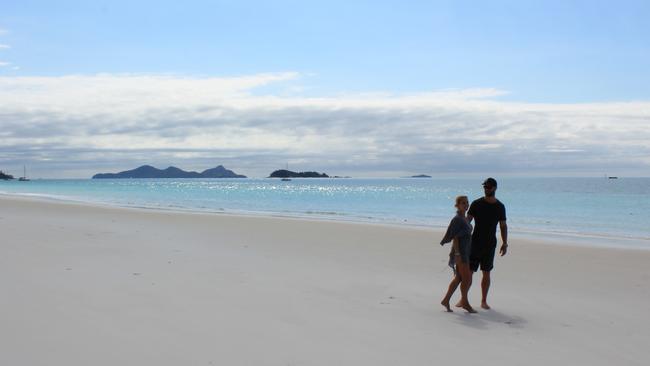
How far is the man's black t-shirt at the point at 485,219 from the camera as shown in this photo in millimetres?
7454

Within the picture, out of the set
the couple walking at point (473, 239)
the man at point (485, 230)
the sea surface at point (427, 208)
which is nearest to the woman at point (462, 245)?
the couple walking at point (473, 239)

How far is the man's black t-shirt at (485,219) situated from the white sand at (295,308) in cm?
91

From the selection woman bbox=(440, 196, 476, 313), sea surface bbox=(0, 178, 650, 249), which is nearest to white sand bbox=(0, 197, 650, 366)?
woman bbox=(440, 196, 476, 313)

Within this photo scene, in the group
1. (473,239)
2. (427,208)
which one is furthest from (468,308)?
(427,208)

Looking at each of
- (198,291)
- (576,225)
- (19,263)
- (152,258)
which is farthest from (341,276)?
(576,225)

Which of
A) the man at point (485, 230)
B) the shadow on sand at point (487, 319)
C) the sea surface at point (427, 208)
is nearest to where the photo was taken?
the shadow on sand at point (487, 319)

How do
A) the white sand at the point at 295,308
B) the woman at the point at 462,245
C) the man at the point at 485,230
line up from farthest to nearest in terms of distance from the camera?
the man at the point at 485,230 → the woman at the point at 462,245 → the white sand at the point at 295,308

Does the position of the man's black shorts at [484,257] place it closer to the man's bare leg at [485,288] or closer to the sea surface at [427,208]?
the man's bare leg at [485,288]

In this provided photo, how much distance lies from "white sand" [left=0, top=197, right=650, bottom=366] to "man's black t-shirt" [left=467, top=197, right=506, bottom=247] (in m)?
0.91

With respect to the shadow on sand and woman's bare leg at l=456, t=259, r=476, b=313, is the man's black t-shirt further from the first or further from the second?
the shadow on sand

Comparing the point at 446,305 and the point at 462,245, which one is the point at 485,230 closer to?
the point at 462,245

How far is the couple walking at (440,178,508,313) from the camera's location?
7230mm

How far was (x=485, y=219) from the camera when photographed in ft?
24.5

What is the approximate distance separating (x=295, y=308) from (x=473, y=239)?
2.45m
